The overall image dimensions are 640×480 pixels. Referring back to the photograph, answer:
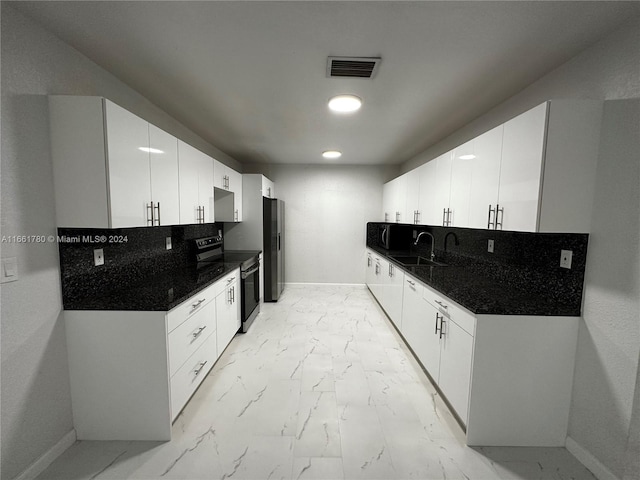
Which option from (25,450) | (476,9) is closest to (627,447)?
(476,9)

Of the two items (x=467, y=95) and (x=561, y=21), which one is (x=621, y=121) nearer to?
(x=561, y=21)

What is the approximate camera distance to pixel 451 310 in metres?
1.89

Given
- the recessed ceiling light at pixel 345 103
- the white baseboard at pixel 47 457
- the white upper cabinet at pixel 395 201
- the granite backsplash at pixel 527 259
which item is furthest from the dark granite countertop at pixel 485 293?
the white baseboard at pixel 47 457

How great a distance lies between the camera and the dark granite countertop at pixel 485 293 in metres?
1.61

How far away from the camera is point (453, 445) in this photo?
1688 mm

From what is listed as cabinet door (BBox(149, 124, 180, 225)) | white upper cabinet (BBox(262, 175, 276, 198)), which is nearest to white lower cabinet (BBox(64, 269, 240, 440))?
cabinet door (BBox(149, 124, 180, 225))

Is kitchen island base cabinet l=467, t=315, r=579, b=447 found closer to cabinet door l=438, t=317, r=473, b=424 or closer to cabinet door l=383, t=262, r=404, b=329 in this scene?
cabinet door l=438, t=317, r=473, b=424

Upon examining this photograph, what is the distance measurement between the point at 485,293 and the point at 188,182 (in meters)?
2.67

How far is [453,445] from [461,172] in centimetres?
207

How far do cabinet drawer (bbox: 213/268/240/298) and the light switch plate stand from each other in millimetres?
1234

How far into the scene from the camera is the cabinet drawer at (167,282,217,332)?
5.54 ft

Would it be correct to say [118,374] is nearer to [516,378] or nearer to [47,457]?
[47,457]

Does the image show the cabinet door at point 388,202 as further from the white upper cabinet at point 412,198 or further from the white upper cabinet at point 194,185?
the white upper cabinet at point 194,185

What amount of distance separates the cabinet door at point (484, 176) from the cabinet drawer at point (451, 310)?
64 centimetres
